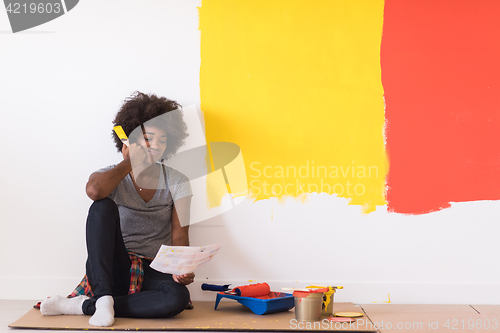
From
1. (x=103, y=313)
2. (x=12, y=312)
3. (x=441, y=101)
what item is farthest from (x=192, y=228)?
(x=441, y=101)

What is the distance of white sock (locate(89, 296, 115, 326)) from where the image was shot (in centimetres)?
141

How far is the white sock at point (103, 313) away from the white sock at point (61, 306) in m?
0.13

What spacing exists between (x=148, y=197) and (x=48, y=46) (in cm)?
88

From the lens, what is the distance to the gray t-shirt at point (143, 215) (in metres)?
1.74

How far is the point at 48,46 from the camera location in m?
1.98

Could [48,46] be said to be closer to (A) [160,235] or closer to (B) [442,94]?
(A) [160,235]

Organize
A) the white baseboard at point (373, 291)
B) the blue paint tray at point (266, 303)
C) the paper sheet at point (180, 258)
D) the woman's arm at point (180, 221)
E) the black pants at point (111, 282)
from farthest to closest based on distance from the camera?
the white baseboard at point (373, 291), the woman's arm at point (180, 221), the blue paint tray at point (266, 303), the black pants at point (111, 282), the paper sheet at point (180, 258)

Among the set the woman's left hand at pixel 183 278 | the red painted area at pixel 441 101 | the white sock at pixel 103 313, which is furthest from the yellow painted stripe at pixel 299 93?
the white sock at pixel 103 313

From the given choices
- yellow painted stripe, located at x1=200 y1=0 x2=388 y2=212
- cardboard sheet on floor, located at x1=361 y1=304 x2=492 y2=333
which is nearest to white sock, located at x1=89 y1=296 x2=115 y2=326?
yellow painted stripe, located at x1=200 y1=0 x2=388 y2=212

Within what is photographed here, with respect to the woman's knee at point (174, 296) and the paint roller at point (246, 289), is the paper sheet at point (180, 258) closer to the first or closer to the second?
the woman's knee at point (174, 296)

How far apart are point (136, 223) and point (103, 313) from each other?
41 cm

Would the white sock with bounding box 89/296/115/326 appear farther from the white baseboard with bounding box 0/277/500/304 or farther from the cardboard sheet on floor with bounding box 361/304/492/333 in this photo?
the cardboard sheet on floor with bounding box 361/304/492/333

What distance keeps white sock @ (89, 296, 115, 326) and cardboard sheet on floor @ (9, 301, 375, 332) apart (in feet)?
0.06

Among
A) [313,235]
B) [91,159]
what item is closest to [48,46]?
[91,159]
